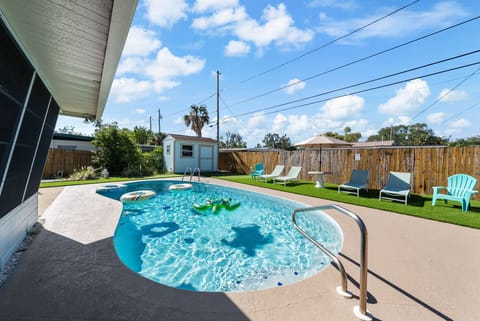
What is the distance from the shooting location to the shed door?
1675 cm

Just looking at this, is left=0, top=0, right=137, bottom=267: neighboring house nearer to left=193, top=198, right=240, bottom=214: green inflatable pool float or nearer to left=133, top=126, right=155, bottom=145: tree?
left=193, top=198, right=240, bottom=214: green inflatable pool float

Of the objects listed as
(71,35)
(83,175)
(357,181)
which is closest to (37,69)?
(71,35)

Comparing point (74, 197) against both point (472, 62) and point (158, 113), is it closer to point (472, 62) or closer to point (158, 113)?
point (472, 62)

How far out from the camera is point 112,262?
8.93ft

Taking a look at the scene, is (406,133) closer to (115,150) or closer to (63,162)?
(115,150)

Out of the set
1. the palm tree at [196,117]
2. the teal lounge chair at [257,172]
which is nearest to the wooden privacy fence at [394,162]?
the teal lounge chair at [257,172]

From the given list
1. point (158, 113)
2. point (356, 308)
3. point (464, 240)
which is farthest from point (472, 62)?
point (158, 113)

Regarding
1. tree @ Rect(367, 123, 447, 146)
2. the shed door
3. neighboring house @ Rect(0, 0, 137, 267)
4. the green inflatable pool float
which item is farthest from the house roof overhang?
tree @ Rect(367, 123, 447, 146)

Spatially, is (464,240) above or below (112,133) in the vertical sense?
below

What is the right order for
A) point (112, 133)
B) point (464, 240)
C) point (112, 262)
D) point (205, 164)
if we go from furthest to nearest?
1. point (205, 164)
2. point (112, 133)
3. point (464, 240)
4. point (112, 262)

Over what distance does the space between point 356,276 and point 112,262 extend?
3297 mm

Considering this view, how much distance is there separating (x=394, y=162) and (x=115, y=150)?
53.8 feet

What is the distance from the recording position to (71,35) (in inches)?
80.3

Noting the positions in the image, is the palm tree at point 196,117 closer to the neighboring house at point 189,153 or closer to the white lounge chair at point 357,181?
the neighboring house at point 189,153
